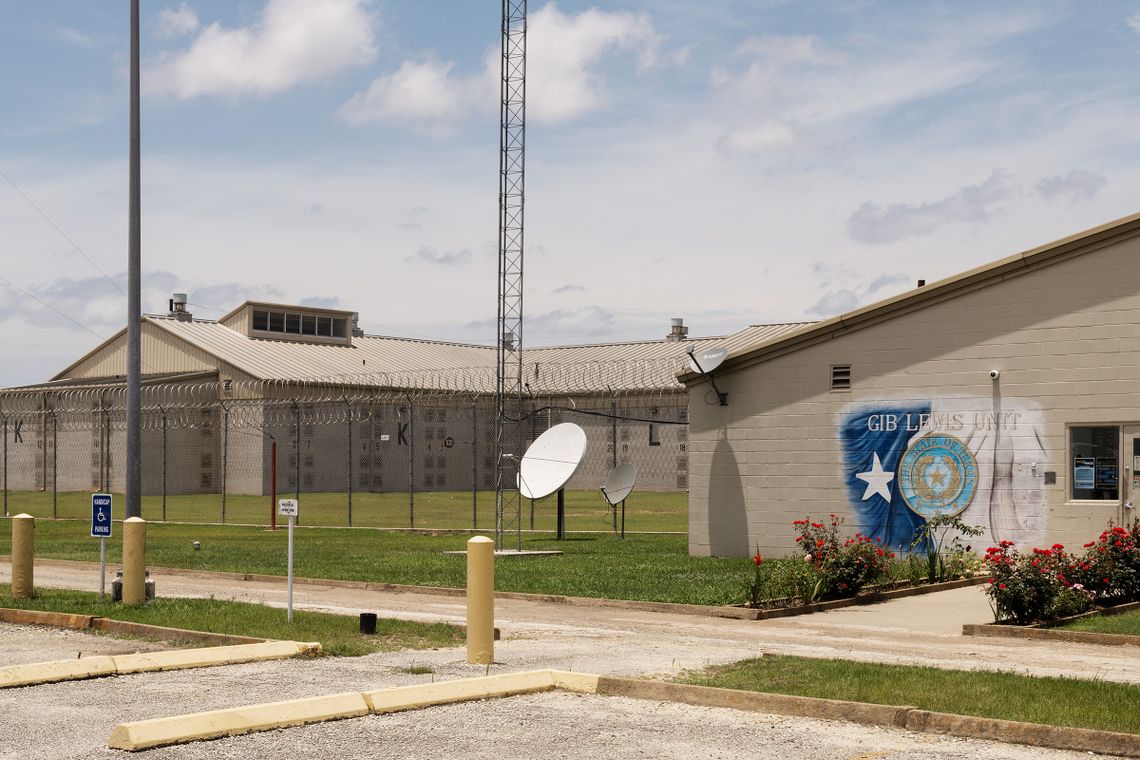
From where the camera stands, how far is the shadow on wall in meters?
25.0

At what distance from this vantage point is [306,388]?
55969 mm

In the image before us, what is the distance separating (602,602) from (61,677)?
8.01m

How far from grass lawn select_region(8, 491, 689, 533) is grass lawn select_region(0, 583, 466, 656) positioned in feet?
55.9

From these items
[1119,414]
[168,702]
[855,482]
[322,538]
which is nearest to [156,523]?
[322,538]

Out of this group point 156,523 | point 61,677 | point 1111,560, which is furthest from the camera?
point 156,523

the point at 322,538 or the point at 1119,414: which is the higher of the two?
the point at 1119,414

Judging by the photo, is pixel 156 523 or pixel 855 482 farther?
pixel 156 523

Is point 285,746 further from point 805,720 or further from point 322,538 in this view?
point 322,538

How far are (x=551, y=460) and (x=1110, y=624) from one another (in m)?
15.8

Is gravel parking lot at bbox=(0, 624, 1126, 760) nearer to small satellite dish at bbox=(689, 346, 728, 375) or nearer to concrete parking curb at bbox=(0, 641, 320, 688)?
concrete parking curb at bbox=(0, 641, 320, 688)

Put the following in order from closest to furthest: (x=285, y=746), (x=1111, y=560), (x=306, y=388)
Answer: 1. (x=285, y=746)
2. (x=1111, y=560)
3. (x=306, y=388)

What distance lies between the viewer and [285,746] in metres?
8.62

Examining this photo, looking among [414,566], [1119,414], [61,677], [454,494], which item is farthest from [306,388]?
[61,677]

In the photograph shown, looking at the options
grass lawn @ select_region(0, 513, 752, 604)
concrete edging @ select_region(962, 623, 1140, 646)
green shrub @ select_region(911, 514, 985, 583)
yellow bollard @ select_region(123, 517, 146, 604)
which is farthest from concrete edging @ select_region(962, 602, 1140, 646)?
yellow bollard @ select_region(123, 517, 146, 604)
